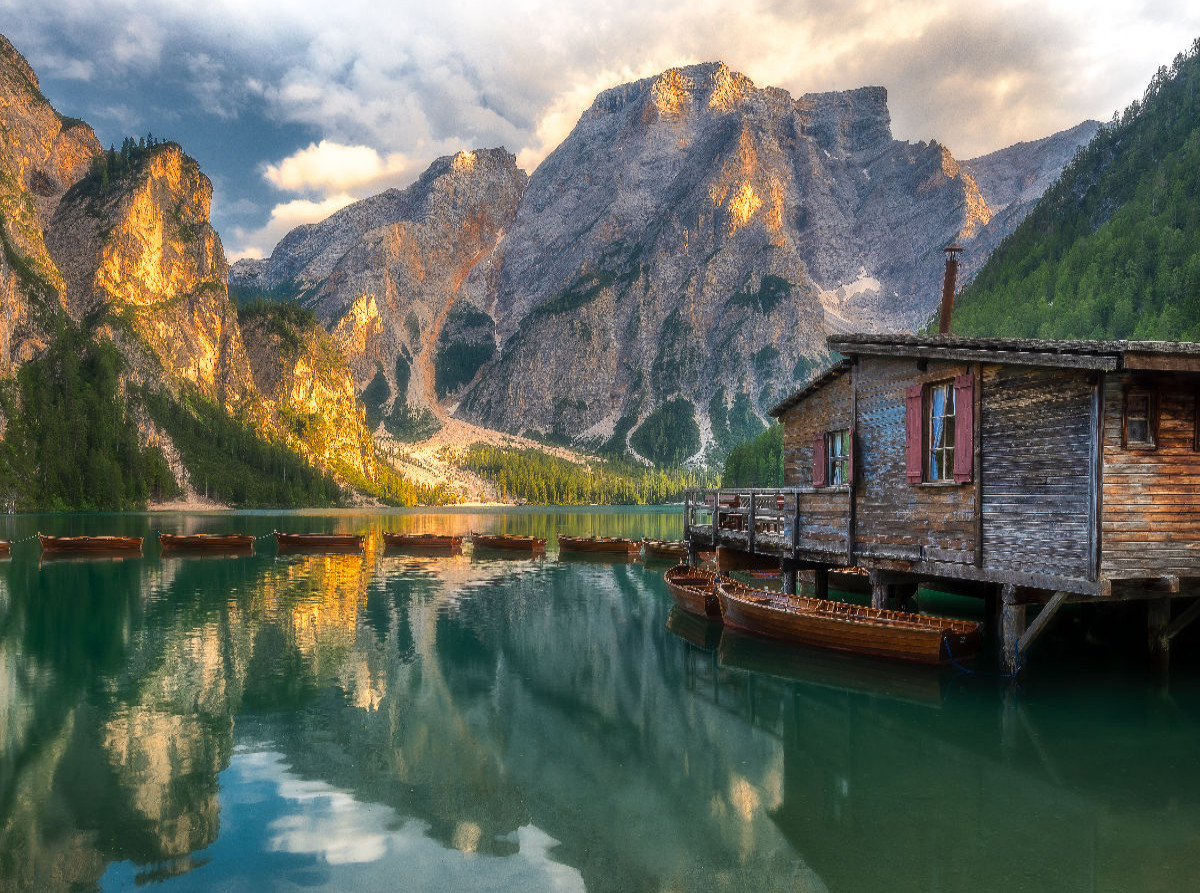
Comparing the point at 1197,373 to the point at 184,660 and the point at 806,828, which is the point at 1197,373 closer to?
the point at 806,828

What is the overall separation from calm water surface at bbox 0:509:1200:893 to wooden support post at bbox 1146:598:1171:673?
0.63 m

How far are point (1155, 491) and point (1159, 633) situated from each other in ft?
20.3

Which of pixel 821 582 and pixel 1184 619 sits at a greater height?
pixel 1184 619

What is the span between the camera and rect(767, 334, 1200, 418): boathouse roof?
17.1 m

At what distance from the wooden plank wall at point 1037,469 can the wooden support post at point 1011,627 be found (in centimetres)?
81

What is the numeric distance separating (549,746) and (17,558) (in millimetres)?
61776

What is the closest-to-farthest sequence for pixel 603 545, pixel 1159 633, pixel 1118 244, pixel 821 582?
pixel 1159 633
pixel 821 582
pixel 603 545
pixel 1118 244

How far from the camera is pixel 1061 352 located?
18219 millimetres

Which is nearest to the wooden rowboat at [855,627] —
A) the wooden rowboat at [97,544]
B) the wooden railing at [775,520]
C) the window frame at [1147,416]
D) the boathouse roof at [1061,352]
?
the wooden railing at [775,520]

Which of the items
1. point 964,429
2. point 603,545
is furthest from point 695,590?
point 603,545

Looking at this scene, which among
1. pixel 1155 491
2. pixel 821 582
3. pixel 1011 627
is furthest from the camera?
pixel 821 582

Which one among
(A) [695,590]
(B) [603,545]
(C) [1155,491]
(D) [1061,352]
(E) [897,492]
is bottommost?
(B) [603,545]

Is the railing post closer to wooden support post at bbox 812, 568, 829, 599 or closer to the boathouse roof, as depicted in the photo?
wooden support post at bbox 812, 568, 829, 599

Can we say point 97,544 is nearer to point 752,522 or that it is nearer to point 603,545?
point 603,545
